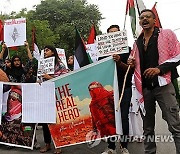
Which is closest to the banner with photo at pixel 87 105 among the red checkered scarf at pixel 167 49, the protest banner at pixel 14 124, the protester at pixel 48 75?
the protester at pixel 48 75

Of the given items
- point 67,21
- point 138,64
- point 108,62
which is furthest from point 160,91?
point 67,21

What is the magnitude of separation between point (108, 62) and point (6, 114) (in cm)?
197

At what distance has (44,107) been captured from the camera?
4.77 m

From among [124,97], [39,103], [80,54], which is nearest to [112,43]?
[124,97]

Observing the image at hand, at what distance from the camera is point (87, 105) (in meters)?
4.50

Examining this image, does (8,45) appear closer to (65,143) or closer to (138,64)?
(65,143)

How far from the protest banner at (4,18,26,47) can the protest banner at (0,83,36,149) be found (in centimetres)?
145

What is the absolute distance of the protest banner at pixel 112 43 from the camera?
13.5 ft

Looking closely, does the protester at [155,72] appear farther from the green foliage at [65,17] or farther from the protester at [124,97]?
the green foliage at [65,17]

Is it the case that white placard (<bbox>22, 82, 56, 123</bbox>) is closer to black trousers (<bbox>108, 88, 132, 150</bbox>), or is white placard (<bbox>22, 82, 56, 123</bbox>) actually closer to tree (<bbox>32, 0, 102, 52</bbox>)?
black trousers (<bbox>108, 88, 132, 150</bbox>)

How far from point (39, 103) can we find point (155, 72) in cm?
204

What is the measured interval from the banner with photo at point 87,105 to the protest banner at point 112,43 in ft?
0.60

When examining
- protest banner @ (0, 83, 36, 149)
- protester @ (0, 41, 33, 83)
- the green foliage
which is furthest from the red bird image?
the green foliage

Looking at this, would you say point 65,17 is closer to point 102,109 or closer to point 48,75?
point 48,75
